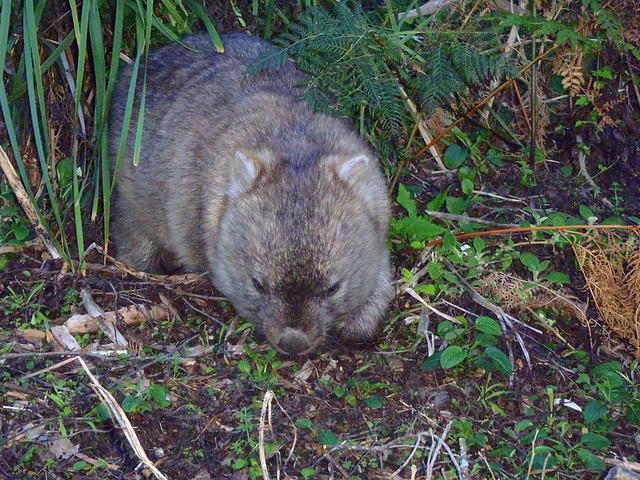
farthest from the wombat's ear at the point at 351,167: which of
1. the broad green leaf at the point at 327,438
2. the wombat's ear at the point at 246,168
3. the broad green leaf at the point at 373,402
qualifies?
the broad green leaf at the point at 327,438

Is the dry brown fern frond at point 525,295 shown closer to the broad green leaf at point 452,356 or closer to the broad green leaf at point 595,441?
the broad green leaf at point 452,356

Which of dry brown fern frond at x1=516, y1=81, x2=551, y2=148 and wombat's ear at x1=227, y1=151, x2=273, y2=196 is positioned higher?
wombat's ear at x1=227, y1=151, x2=273, y2=196

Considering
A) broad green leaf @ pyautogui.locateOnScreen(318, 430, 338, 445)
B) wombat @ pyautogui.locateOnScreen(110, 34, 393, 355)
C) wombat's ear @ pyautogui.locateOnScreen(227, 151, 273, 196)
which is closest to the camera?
broad green leaf @ pyautogui.locateOnScreen(318, 430, 338, 445)

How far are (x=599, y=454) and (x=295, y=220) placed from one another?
174 centimetres

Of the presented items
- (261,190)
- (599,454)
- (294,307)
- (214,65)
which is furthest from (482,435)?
(214,65)

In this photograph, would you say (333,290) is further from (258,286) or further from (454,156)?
(454,156)

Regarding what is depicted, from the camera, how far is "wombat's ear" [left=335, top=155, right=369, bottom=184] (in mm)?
4082

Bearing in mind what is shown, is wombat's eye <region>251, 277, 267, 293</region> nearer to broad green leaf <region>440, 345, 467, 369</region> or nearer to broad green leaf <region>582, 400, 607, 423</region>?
broad green leaf <region>440, 345, 467, 369</region>

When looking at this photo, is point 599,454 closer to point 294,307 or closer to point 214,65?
point 294,307

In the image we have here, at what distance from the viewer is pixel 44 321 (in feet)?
14.3

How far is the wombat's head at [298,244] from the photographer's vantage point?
3.87 m

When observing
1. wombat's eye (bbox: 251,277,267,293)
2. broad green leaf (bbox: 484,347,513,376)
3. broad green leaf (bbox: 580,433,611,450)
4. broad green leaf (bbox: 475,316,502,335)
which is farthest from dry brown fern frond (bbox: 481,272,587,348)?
wombat's eye (bbox: 251,277,267,293)

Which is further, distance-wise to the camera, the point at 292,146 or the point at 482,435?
the point at 292,146

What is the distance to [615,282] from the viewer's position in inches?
178
